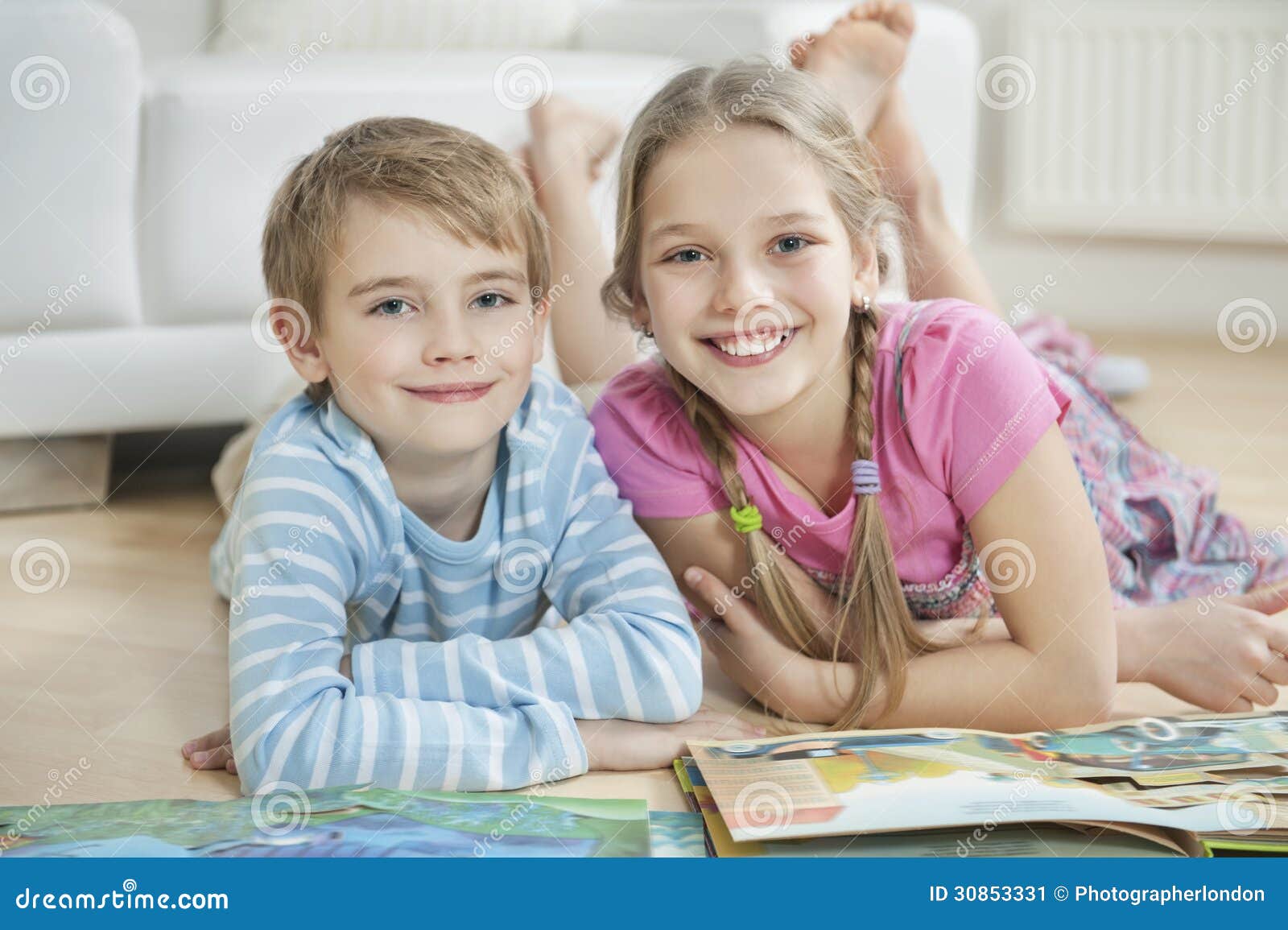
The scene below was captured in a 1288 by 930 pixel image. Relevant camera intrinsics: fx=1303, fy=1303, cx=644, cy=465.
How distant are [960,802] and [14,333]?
1.18 m

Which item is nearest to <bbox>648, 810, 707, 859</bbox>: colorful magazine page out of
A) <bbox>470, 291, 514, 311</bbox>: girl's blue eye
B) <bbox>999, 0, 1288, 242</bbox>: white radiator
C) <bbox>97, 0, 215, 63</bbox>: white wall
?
<bbox>470, 291, 514, 311</bbox>: girl's blue eye

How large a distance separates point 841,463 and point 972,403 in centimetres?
12

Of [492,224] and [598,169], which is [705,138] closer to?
[492,224]

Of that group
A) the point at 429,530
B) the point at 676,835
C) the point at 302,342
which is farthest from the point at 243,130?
the point at 676,835

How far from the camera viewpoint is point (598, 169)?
57.5 inches

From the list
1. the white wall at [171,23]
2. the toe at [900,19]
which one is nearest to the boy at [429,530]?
the toe at [900,19]

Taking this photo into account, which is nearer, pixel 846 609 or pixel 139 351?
pixel 846 609

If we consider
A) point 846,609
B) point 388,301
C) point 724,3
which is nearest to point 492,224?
point 388,301

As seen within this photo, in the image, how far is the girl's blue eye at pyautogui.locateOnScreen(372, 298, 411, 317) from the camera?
0.91 meters

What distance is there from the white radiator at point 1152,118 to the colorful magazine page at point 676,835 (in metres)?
2.10

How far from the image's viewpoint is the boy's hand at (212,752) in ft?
2.89

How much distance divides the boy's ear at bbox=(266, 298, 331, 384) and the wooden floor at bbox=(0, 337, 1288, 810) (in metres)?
0.27

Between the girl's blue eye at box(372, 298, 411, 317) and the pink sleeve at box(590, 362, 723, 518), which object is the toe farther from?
the girl's blue eye at box(372, 298, 411, 317)

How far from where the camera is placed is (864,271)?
99 cm
